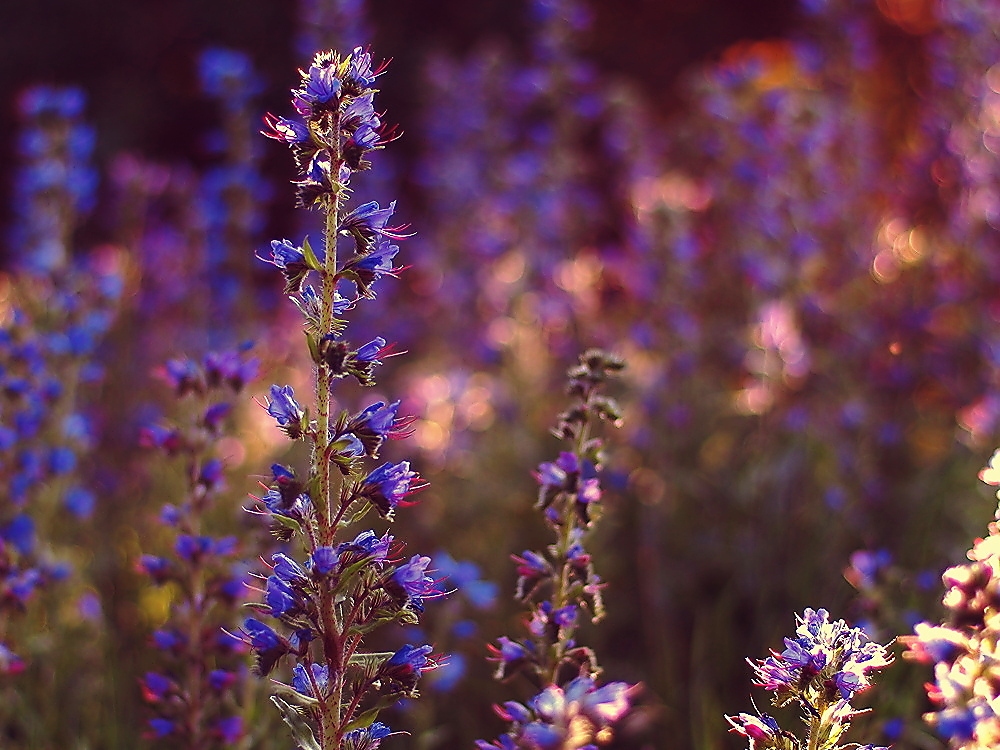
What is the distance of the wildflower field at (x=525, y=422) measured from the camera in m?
1.75

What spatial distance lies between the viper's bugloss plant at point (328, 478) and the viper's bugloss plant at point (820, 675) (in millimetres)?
598

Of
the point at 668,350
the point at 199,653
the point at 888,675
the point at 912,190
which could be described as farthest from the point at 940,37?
the point at 199,653

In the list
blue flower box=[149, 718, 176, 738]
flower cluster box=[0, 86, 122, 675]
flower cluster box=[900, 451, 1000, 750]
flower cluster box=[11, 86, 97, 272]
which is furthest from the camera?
flower cluster box=[11, 86, 97, 272]

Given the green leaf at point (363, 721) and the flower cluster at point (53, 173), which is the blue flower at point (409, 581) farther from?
the flower cluster at point (53, 173)

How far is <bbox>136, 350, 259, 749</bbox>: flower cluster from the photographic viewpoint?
2254mm

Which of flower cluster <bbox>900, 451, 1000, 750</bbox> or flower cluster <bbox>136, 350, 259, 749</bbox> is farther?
flower cluster <bbox>136, 350, 259, 749</bbox>

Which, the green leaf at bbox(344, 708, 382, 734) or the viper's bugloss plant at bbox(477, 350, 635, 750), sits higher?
the viper's bugloss plant at bbox(477, 350, 635, 750)

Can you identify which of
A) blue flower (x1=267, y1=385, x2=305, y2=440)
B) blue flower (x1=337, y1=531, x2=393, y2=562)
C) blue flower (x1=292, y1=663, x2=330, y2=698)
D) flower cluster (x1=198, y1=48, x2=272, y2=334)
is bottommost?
blue flower (x1=292, y1=663, x2=330, y2=698)

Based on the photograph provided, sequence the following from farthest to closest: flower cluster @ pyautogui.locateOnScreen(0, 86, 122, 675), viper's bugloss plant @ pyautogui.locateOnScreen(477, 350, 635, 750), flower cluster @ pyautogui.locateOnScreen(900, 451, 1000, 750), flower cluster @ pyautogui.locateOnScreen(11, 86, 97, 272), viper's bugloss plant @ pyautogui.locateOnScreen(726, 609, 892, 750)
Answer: flower cluster @ pyautogui.locateOnScreen(11, 86, 97, 272)
flower cluster @ pyautogui.locateOnScreen(0, 86, 122, 675)
viper's bugloss plant @ pyautogui.locateOnScreen(477, 350, 635, 750)
viper's bugloss plant @ pyautogui.locateOnScreen(726, 609, 892, 750)
flower cluster @ pyautogui.locateOnScreen(900, 451, 1000, 750)

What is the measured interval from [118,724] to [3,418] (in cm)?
103

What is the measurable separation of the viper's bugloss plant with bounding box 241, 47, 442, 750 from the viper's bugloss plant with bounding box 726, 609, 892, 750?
1.96 feet

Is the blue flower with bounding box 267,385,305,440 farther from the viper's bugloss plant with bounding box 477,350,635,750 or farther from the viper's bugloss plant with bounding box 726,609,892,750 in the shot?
the viper's bugloss plant with bounding box 726,609,892,750

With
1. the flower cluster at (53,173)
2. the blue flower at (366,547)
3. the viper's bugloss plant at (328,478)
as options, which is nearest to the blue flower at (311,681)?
the viper's bugloss plant at (328,478)

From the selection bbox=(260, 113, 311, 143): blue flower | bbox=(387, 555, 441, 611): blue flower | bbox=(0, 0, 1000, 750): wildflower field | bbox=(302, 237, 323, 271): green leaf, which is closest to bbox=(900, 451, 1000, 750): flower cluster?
bbox=(0, 0, 1000, 750): wildflower field
